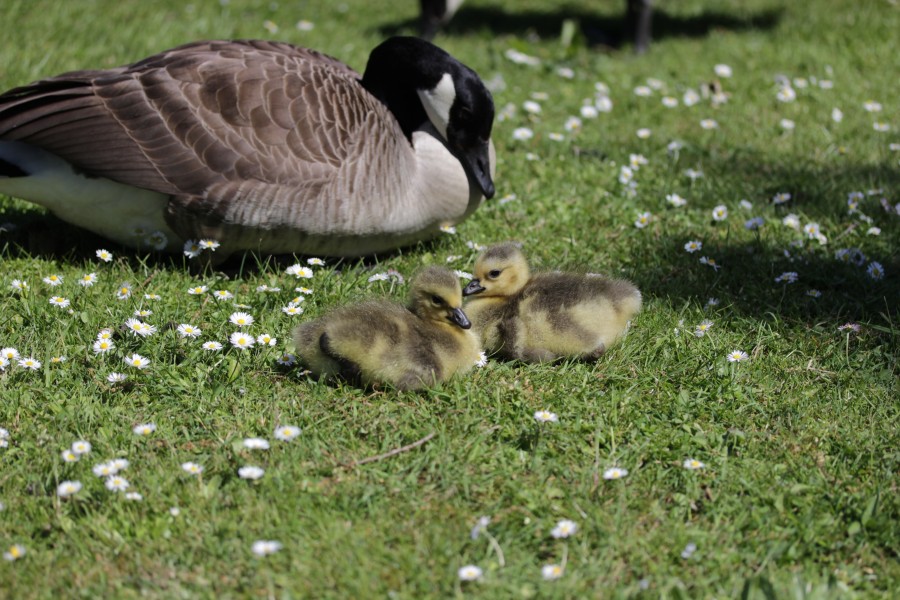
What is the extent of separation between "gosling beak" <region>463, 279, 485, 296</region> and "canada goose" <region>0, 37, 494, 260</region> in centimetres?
106

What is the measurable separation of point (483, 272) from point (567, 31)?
20.4 ft

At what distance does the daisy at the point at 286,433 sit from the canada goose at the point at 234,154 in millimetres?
1664

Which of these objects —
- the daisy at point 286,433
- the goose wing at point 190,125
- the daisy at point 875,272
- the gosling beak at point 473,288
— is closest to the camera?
the daisy at point 286,433

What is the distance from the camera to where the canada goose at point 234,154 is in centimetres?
498

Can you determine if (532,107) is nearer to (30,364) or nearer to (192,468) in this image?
(30,364)

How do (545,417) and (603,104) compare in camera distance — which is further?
(603,104)

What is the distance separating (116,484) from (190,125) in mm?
2250

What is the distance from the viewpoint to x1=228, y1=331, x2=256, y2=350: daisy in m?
4.27

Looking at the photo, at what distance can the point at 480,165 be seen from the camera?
18.2 ft

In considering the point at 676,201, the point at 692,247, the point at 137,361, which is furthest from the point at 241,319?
the point at 676,201

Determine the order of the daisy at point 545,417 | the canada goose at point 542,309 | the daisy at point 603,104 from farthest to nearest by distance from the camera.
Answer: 1. the daisy at point 603,104
2. the canada goose at point 542,309
3. the daisy at point 545,417

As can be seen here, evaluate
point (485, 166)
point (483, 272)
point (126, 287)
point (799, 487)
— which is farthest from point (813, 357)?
point (126, 287)

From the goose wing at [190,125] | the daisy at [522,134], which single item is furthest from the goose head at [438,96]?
the daisy at [522,134]

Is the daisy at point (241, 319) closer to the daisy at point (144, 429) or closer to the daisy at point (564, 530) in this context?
the daisy at point (144, 429)
